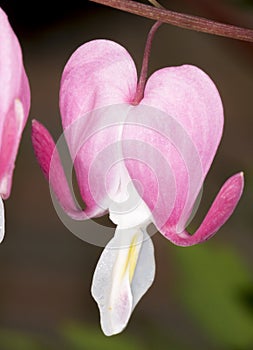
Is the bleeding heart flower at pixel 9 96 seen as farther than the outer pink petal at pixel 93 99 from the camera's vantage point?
No

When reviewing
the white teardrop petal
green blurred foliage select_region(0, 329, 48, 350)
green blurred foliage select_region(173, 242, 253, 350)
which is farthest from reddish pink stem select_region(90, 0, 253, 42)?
green blurred foliage select_region(0, 329, 48, 350)

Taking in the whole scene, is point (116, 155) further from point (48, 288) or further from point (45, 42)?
point (45, 42)

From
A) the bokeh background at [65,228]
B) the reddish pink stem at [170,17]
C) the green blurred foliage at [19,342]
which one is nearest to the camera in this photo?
the reddish pink stem at [170,17]

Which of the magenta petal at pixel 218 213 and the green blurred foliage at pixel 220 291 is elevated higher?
the magenta petal at pixel 218 213

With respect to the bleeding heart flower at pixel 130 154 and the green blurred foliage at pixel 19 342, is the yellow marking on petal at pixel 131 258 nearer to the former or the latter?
the bleeding heart flower at pixel 130 154

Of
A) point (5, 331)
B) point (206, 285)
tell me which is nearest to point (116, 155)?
point (206, 285)

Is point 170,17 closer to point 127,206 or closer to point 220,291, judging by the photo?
point 127,206

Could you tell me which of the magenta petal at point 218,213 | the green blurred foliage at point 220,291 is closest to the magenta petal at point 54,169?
the magenta petal at point 218,213
